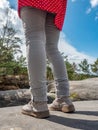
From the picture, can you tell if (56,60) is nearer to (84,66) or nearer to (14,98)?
(14,98)

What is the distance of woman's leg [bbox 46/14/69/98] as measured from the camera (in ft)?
8.83

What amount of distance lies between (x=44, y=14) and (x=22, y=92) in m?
1.92

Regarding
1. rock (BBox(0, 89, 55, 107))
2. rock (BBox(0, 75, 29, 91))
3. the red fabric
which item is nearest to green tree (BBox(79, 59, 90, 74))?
rock (BBox(0, 75, 29, 91))

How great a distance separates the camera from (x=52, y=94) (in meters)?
4.39

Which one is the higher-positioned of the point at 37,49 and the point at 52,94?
the point at 37,49

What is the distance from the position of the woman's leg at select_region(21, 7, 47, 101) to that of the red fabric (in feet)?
0.13

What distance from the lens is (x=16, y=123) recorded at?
2223 millimetres

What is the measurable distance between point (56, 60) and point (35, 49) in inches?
14.2

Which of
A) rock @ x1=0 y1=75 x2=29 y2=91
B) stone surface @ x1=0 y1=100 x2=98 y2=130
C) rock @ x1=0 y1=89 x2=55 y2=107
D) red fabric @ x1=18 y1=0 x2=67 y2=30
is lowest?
stone surface @ x1=0 y1=100 x2=98 y2=130

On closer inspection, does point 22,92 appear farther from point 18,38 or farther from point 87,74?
point 87,74

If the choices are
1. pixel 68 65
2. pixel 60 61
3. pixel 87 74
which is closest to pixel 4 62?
pixel 68 65

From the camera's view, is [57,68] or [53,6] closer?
[53,6]

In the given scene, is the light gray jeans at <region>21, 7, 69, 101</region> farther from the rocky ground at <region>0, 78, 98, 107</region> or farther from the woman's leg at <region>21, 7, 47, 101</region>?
the rocky ground at <region>0, 78, 98, 107</region>

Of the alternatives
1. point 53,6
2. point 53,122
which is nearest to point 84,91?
point 53,6
